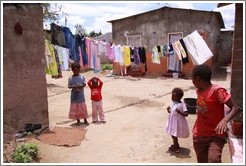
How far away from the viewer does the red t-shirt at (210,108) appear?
Answer: 336cm

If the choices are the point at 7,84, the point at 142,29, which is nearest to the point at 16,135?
the point at 7,84

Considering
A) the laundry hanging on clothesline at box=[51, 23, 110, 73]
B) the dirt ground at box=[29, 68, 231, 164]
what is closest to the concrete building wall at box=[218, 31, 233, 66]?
the dirt ground at box=[29, 68, 231, 164]

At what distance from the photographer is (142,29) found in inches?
766

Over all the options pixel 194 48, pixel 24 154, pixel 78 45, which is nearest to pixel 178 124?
pixel 24 154

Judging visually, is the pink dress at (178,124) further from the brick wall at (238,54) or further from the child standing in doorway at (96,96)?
the child standing in doorway at (96,96)

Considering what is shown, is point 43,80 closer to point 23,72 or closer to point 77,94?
point 23,72

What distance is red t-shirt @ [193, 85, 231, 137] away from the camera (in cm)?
336

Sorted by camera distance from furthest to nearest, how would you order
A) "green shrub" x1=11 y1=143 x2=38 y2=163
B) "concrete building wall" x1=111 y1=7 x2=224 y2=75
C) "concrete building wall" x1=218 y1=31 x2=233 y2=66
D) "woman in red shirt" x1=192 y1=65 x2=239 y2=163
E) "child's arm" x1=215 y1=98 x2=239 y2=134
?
"concrete building wall" x1=218 y1=31 x2=233 y2=66 < "concrete building wall" x1=111 y1=7 x2=224 y2=75 < "green shrub" x1=11 y1=143 x2=38 y2=163 < "woman in red shirt" x1=192 y1=65 x2=239 y2=163 < "child's arm" x1=215 y1=98 x2=239 y2=134

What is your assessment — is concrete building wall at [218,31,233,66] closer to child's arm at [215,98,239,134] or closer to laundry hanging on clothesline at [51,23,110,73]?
laundry hanging on clothesline at [51,23,110,73]

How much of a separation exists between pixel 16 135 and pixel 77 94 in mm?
1831

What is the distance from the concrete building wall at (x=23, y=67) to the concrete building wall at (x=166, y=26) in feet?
41.7

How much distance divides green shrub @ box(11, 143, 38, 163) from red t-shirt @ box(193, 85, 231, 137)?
2.42 m

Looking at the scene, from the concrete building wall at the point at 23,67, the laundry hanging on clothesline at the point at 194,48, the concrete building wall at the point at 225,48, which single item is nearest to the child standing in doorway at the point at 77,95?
the concrete building wall at the point at 23,67

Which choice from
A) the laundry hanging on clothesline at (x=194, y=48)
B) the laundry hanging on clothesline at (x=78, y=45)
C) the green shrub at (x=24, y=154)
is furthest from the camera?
the laundry hanging on clothesline at (x=194, y=48)
